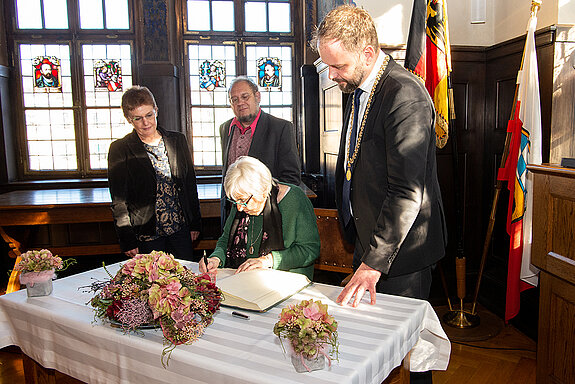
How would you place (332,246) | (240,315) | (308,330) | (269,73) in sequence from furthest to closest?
(269,73), (332,246), (240,315), (308,330)

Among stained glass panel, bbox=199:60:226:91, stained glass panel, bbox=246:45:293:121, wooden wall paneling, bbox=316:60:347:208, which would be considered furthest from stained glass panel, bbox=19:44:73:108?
wooden wall paneling, bbox=316:60:347:208

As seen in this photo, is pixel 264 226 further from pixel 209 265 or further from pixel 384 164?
pixel 384 164

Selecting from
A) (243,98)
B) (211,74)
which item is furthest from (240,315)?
(211,74)

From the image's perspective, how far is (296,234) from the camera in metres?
2.21

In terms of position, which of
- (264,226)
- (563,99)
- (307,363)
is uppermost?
(563,99)

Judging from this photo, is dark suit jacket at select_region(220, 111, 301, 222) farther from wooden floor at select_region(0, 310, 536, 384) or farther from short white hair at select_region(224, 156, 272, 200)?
wooden floor at select_region(0, 310, 536, 384)

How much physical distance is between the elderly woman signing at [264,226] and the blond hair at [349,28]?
69cm

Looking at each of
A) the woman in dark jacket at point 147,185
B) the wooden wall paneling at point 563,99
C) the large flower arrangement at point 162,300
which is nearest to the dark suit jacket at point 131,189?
the woman in dark jacket at point 147,185

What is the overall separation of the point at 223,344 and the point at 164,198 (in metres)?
1.69

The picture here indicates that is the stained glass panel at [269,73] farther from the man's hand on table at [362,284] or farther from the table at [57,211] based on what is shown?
the man's hand on table at [362,284]

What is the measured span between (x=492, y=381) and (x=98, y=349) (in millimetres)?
2284

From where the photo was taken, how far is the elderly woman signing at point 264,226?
6.88ft

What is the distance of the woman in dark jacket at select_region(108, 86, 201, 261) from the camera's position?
9.36 ft

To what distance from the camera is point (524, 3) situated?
3.45 meters
